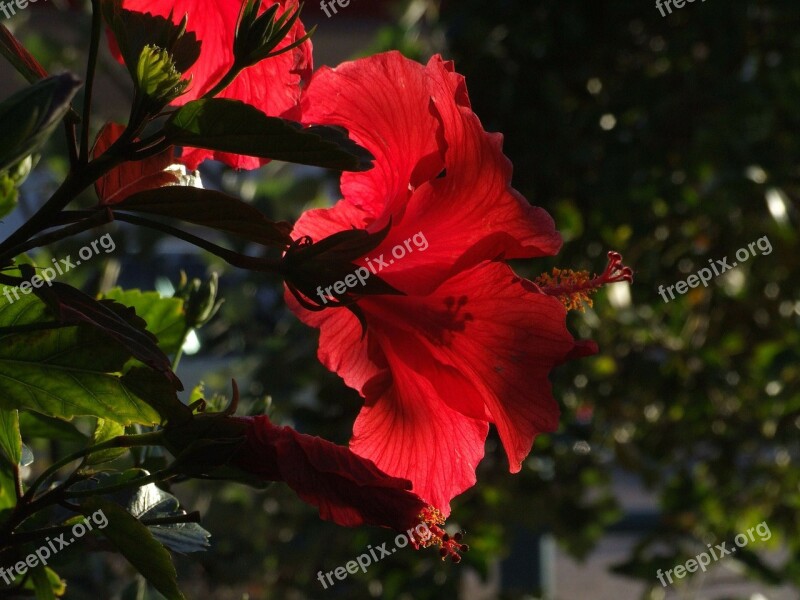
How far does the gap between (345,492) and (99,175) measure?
0.17m

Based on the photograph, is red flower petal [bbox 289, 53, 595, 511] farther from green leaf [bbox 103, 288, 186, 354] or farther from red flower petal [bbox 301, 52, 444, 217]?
green leaf [bbox 103, 288, 186, 354]

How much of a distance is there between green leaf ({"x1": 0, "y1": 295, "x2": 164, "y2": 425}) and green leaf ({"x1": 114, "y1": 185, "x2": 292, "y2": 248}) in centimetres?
7

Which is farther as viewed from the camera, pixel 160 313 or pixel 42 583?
pixel 160 313

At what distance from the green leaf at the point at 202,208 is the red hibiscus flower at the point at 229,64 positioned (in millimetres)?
89

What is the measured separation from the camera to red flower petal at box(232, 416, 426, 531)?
0.43 metres

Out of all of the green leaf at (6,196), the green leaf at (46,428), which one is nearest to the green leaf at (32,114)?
the green leaf at (6,196)

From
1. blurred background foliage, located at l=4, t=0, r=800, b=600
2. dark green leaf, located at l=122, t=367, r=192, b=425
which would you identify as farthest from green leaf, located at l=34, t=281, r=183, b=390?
blurred background foliage, located at l=4, t=0, r=800, b=600

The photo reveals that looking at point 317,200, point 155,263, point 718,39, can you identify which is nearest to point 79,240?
point 155,263

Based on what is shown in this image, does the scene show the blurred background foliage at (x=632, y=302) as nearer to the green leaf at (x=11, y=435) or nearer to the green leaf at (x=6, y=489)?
the green leaf at (x=6, y=489)

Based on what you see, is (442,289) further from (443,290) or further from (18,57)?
(18,57)

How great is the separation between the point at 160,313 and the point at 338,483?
31cm

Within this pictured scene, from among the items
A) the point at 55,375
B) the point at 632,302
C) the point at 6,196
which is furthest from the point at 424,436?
the point at 632,302

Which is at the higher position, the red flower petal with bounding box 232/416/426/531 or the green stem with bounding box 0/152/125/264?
the green stem with bounding box 0/152/125/264

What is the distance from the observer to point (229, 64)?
56 centimetres
